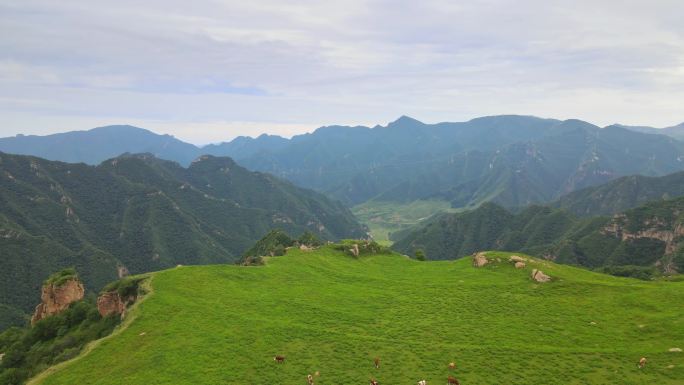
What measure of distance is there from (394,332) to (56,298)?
74.4 meters

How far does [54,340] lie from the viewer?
79.2 metres

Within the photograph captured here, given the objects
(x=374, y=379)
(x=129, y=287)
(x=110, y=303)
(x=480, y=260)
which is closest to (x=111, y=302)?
(x=110, y=303)

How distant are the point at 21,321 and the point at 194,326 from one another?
175m

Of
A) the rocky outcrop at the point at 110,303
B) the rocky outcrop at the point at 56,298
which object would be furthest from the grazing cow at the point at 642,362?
the rocky outcrop at the point at 56,298

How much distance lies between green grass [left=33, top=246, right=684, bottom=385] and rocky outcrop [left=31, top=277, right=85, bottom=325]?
30.6 metres

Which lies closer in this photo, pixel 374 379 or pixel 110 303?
pixel 374 379

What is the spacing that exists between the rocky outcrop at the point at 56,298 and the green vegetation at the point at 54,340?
4.29 m

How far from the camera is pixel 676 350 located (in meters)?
49.6

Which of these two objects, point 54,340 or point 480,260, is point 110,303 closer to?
point 54,340

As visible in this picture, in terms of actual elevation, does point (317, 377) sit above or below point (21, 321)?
above

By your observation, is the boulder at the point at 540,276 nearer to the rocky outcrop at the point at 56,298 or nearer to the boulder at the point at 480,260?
the boulder at the point at 480,260

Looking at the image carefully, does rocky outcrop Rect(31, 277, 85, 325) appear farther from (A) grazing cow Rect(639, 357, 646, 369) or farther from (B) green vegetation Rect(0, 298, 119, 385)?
(A) grazing cow Rect(639, 357, 646, 369)

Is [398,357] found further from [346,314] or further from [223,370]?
[223,370]

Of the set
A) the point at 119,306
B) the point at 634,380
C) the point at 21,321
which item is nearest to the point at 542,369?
the point at 634,380
